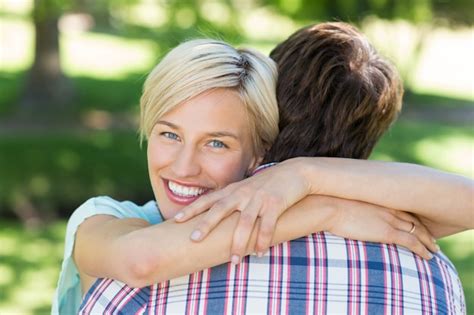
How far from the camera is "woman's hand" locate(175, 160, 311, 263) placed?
189 centimetres

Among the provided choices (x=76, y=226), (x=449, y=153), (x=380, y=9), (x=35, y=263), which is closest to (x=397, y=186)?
(x=76, y=226)

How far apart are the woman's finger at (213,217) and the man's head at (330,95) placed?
0.33 metres

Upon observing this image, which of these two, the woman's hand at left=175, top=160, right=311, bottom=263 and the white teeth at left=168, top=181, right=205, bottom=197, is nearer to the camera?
the woman's hand at left=175, top=160, right=311, bottom=263

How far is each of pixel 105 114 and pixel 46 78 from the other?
1.08 m

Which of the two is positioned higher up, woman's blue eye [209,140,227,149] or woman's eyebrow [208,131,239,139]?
woman's eyebrow [208,131,239,139]

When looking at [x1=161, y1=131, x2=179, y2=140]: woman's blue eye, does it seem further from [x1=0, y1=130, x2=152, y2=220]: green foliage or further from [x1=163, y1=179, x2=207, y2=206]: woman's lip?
[x1=0, y1=130, x2=152, y2=220]: green foliage

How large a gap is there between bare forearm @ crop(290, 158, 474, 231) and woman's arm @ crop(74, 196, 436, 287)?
1.5 inches

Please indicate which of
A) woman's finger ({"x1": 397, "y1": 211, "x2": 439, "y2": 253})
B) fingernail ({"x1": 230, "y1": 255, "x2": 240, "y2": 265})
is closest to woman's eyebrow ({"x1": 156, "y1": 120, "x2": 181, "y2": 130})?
fingernail ({"x1": 230, "y1": 255, "x2": 240, "y2": 265})

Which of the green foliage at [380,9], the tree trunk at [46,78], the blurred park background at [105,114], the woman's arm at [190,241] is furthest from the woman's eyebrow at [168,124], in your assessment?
the tree trunk at [46,78]

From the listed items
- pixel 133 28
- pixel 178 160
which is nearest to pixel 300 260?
pixel 178 160

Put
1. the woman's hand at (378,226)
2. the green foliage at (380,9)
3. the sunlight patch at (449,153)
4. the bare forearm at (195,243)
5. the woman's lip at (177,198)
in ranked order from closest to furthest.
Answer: the bare forearm at (195,243)
the woman's hand at (378,226)
the woman's lip at (177,198)
the green foliage at (380,9)
the sunlight patch at (449,153)

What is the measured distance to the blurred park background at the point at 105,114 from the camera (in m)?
8.41

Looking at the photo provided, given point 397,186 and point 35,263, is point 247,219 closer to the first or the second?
point 397,186

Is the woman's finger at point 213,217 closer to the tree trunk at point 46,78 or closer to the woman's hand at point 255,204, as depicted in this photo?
the woman's hand at point 255,204
